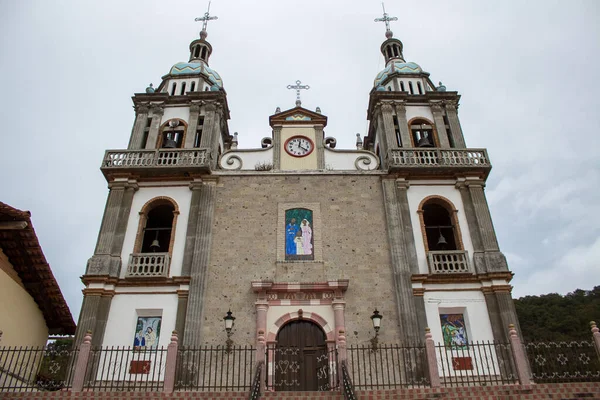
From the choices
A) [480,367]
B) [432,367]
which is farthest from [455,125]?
[432,367]

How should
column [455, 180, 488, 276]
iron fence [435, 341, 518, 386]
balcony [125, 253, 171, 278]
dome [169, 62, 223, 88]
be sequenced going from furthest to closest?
dome [169, 62, 223, 88] → column [455, 180, 488, 276] → balcony [125, 253, 171, 278] → iron fence [435, 341, 518, 386]

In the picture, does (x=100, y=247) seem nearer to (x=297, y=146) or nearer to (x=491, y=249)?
(x=297, y=146)

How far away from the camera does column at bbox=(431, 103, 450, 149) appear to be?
2022 centimetres

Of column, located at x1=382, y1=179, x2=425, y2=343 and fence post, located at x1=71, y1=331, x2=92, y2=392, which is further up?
column, located at x1=382, y1=179, x2=425, y2=343

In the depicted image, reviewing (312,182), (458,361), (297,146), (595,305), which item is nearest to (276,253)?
(312,182)

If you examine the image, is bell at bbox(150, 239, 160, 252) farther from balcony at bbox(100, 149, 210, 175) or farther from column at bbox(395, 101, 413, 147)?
column at bbox(395, 101, 413, 147)

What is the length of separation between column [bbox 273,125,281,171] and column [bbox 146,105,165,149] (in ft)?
16.8

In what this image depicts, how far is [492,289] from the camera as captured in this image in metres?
15.9

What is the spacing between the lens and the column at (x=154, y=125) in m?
20.2

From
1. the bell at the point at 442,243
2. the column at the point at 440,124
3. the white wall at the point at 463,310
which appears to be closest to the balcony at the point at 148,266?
the white wall at the point at 463,310

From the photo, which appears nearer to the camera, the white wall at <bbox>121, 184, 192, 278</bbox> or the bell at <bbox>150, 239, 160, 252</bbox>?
the white wall at <bbox>121, 184, 192, 278</bbox>

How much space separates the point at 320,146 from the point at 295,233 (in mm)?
4444

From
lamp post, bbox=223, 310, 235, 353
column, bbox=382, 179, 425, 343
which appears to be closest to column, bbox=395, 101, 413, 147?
column, bbox=382, 179, 425, 343

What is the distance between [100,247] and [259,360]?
27.7ft
